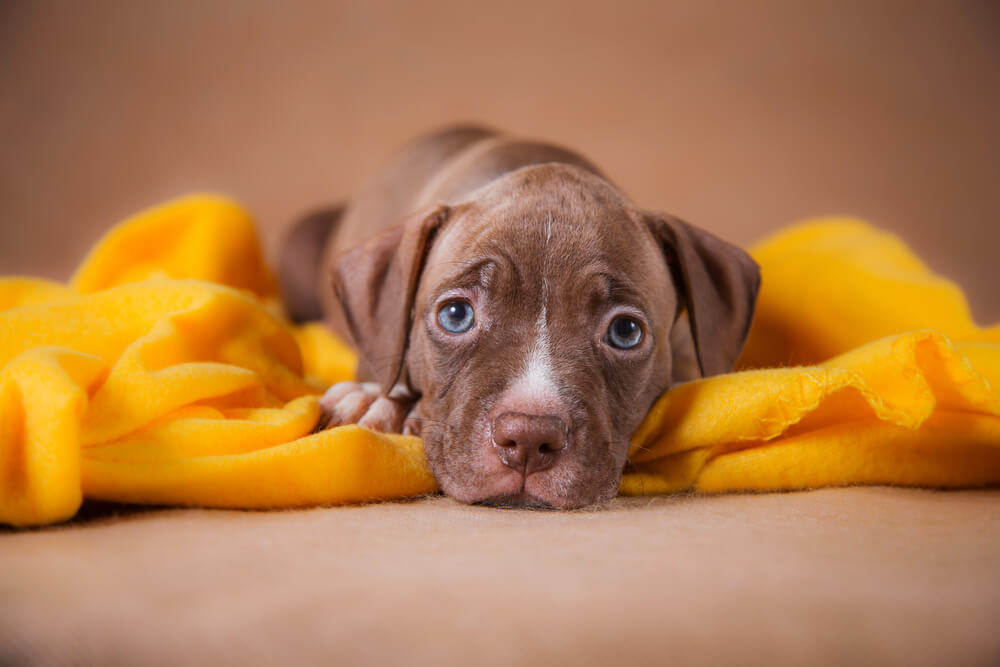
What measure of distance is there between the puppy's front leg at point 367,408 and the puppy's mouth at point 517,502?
0.61 metres

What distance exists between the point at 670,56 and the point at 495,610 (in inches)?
234

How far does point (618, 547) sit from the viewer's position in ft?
6.02

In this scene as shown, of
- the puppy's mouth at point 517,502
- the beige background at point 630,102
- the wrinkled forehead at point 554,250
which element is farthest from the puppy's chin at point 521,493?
the beige background at point 630,102

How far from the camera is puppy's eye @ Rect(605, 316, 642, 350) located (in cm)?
273

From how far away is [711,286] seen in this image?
120 inches

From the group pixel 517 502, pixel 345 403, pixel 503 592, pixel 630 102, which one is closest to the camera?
pixel 503 592

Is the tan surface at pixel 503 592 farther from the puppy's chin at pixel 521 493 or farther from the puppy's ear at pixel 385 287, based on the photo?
the puppy's ear at pixel 385 287

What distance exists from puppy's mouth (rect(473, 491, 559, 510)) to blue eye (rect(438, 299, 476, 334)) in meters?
0.62

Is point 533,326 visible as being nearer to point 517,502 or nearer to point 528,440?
point 528,440

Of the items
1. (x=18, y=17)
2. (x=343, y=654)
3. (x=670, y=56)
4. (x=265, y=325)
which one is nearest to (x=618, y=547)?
(x=343, y=654)

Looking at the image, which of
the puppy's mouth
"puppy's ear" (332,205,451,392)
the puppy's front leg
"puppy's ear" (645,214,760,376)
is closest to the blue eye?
"puppy's ear" (332,205,451,392)

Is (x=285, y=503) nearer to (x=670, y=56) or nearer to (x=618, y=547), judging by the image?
(x=618, y=547)

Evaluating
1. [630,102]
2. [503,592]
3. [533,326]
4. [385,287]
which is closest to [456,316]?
[533,326]

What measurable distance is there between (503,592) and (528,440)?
30.5 inches
